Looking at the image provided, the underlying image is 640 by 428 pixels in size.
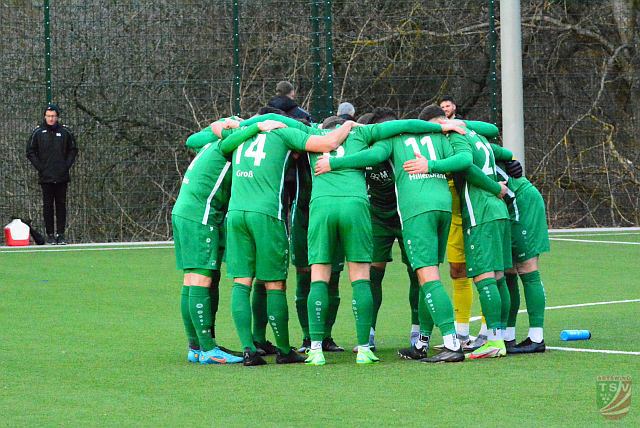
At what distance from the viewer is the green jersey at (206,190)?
9.40m

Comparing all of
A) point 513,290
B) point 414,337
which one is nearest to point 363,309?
point 414,337

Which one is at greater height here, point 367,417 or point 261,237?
point 261,237

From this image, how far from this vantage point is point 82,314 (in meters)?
12.1

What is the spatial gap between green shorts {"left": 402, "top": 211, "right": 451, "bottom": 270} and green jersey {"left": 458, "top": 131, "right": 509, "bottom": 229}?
28 cm

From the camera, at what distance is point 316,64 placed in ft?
65.6

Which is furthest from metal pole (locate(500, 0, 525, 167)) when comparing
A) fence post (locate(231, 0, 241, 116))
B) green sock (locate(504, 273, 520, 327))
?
green sock (locate(504, 273, 520, 327))

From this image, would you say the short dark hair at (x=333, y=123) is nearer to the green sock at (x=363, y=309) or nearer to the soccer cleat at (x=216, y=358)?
the green sock at (x=363, y=309)

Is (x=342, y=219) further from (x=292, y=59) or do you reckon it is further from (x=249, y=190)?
(x=292, y=59)

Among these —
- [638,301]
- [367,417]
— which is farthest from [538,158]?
[367,417]

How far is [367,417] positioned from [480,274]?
8.28 ft

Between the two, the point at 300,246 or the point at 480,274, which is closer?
the point at 480,274

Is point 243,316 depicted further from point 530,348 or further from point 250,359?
point 530,348

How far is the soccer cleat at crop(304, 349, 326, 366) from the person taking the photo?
354 inches

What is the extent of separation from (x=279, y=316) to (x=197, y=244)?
0.82 metres
